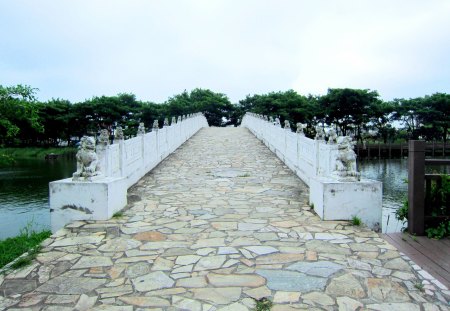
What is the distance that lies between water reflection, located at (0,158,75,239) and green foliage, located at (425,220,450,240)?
1000 centimetres

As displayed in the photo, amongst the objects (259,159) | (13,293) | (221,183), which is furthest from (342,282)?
(259,159)

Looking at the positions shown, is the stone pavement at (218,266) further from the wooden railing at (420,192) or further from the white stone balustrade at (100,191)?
the wooden railing at (420,192)

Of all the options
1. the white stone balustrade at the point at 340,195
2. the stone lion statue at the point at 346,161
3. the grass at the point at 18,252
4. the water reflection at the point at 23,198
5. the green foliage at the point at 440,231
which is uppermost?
the stone lion statue at the point at 346,161

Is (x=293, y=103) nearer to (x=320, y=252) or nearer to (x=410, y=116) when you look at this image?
(x=410, y=116)

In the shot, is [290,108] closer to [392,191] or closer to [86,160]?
[392,191]

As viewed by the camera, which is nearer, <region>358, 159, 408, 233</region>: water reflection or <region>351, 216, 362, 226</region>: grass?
<region>351, 216, 362, 226</region>: grass

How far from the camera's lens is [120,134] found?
7.47 meters

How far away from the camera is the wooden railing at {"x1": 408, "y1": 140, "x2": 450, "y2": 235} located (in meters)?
4.80

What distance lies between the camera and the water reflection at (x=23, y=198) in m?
13.1

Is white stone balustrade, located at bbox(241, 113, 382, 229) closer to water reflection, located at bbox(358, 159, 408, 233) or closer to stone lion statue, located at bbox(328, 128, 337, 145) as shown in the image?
stone lion statue, located at bbox(328, 128, 337, 145)

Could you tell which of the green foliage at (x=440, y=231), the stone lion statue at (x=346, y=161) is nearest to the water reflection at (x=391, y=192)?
the stone lion statue at (x=346, y=161)

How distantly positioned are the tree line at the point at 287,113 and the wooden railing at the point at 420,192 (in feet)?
99.4

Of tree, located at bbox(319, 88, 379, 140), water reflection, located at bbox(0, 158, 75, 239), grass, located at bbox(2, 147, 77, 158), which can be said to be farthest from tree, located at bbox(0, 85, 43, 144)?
grass, located at bbox(2, 147, 77, 158)

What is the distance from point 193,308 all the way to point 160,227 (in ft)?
7.61
